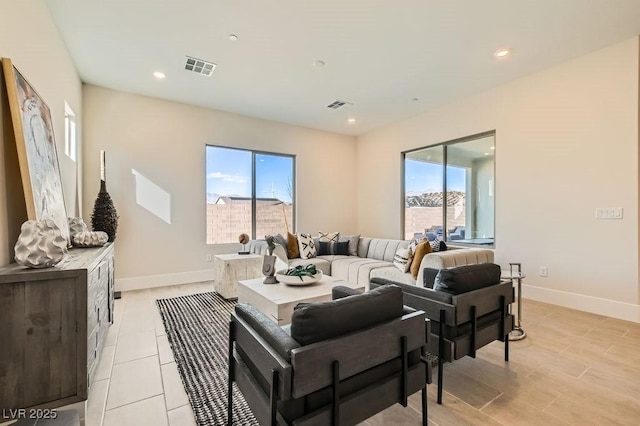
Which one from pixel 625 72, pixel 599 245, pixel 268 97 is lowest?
pixel 599 245

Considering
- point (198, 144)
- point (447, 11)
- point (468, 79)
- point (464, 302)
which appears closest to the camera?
point (464, 302)

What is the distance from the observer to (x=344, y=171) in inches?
269

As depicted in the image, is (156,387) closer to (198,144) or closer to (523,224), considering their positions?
(198,144)

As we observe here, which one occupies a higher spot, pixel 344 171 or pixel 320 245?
pixel 344 171

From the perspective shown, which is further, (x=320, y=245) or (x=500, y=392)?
(x=320, y=245)

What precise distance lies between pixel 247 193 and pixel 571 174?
16.3 ft

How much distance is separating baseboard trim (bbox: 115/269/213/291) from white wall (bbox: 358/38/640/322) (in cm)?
478

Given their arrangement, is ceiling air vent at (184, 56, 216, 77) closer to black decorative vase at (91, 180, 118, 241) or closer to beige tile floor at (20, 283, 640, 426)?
black decorative vase at (91, 180, 118, 241)

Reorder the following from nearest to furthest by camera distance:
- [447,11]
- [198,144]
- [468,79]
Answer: [447,11] → [468,79] → [198,144]

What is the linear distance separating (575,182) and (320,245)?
3542 mm

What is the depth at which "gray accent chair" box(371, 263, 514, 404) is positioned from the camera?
1855 millimetres

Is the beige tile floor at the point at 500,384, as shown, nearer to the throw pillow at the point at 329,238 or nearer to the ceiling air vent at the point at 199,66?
the throw pillow at the point at 329,238

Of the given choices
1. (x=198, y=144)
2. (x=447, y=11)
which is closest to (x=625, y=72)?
(x=447, y=11)

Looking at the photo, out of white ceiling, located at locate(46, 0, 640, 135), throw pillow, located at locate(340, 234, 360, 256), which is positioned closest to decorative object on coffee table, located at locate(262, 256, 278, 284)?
throw pillow, located at locate(340, 234, 360, 256)
